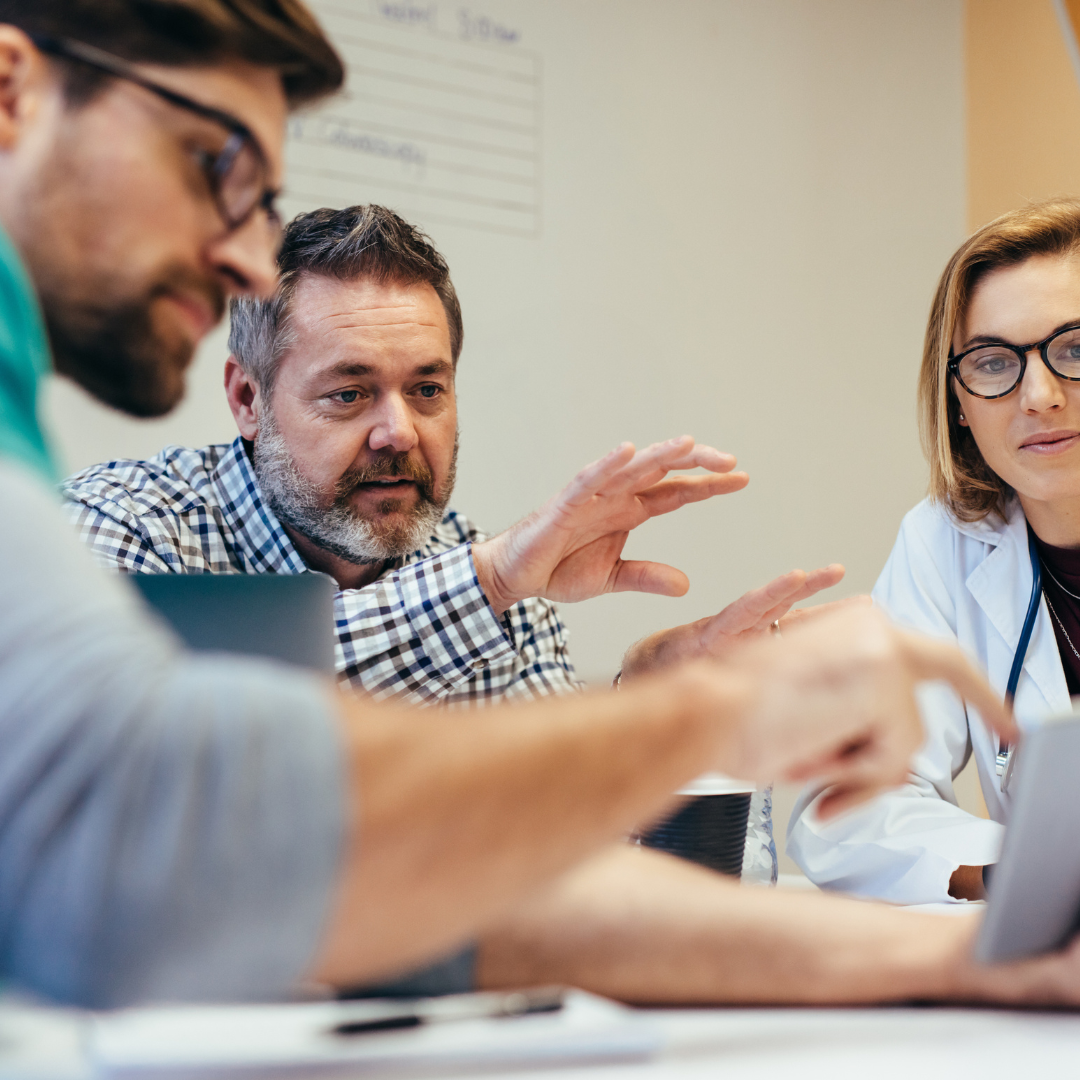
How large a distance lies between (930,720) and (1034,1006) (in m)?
1.00

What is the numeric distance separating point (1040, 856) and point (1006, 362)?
53.7 inches

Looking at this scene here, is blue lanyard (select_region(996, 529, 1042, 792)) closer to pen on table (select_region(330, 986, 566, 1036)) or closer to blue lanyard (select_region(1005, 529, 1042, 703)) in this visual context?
blue lanyard (select_region(1005, 529, 1042, 703))

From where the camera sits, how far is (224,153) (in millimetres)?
684

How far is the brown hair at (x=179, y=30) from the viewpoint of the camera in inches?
25.0

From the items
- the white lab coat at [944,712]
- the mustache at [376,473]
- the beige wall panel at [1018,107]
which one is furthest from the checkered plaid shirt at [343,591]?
the beige wall panel at [1018,107]

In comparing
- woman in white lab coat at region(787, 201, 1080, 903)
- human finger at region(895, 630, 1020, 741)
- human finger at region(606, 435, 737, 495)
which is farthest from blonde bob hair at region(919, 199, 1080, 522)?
human finger at region(895, 630, 1020, 741)

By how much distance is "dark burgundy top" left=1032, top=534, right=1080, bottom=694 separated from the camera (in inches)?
68.0

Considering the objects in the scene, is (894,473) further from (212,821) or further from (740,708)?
(212,821)

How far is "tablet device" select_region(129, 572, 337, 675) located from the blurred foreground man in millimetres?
159

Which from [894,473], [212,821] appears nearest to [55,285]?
[212,821]

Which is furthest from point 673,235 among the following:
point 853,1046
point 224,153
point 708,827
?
point 853,1046

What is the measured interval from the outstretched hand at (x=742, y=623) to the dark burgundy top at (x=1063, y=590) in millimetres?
519

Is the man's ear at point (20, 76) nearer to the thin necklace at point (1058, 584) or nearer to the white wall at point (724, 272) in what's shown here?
the thin necklace at point (1058, 584)

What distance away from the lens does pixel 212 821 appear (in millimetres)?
422
